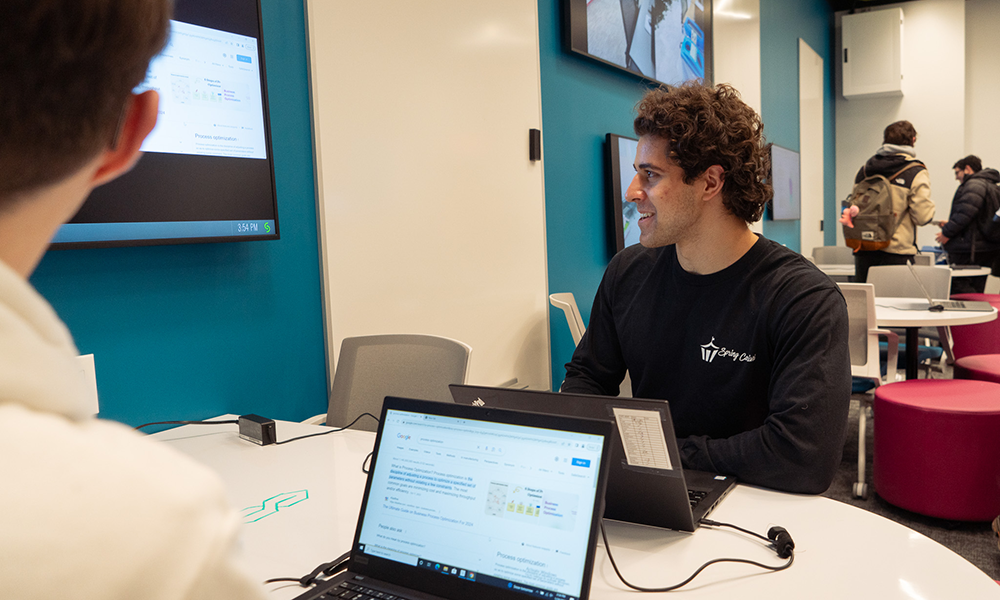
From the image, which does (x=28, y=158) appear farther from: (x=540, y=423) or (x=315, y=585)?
(x=315, y=585)

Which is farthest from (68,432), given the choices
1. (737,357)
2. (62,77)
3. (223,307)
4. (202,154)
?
(223,307)

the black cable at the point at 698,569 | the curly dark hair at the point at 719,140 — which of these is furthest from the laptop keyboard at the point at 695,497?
the curly dark hair at the point at 719,140

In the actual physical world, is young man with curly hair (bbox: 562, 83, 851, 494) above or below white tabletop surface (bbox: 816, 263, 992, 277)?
above

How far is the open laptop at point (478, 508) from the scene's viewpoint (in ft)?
2.71

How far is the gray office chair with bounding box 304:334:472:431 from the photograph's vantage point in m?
2.02

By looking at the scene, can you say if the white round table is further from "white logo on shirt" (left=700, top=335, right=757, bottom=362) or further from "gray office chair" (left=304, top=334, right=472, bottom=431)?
"gray office chair" (left=304, top=334, right=472, bottom=431)

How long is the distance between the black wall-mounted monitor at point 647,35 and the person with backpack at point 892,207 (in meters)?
1.51

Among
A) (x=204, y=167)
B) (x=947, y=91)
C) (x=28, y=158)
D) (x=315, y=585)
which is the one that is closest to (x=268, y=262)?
(x=204, y=167)

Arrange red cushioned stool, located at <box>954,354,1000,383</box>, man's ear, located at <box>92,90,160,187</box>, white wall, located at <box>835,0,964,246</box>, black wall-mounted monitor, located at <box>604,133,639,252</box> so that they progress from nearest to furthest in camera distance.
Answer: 1. man's ear, located at <box>92,90,160,187</box>
2. red cushioned stool, located at <box>954,354,1000,383</box>
3. black wall-mounted monitor, located at <box>604,133,639,252</box>
4. white wall, located at <box>835,0,964,246</box>

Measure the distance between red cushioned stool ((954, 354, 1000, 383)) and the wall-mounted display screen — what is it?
2891 mm

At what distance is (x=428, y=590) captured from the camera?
0.88 m

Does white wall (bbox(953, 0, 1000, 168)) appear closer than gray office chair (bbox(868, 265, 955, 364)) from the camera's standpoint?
No

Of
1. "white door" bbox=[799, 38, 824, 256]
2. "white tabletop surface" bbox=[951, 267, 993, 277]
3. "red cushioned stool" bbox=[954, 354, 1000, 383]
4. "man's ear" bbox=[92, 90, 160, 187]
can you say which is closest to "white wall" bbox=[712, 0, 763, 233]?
"white tabletop surface" bbox=[951, 267, 993, 277]

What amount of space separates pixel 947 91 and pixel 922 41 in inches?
26.1
